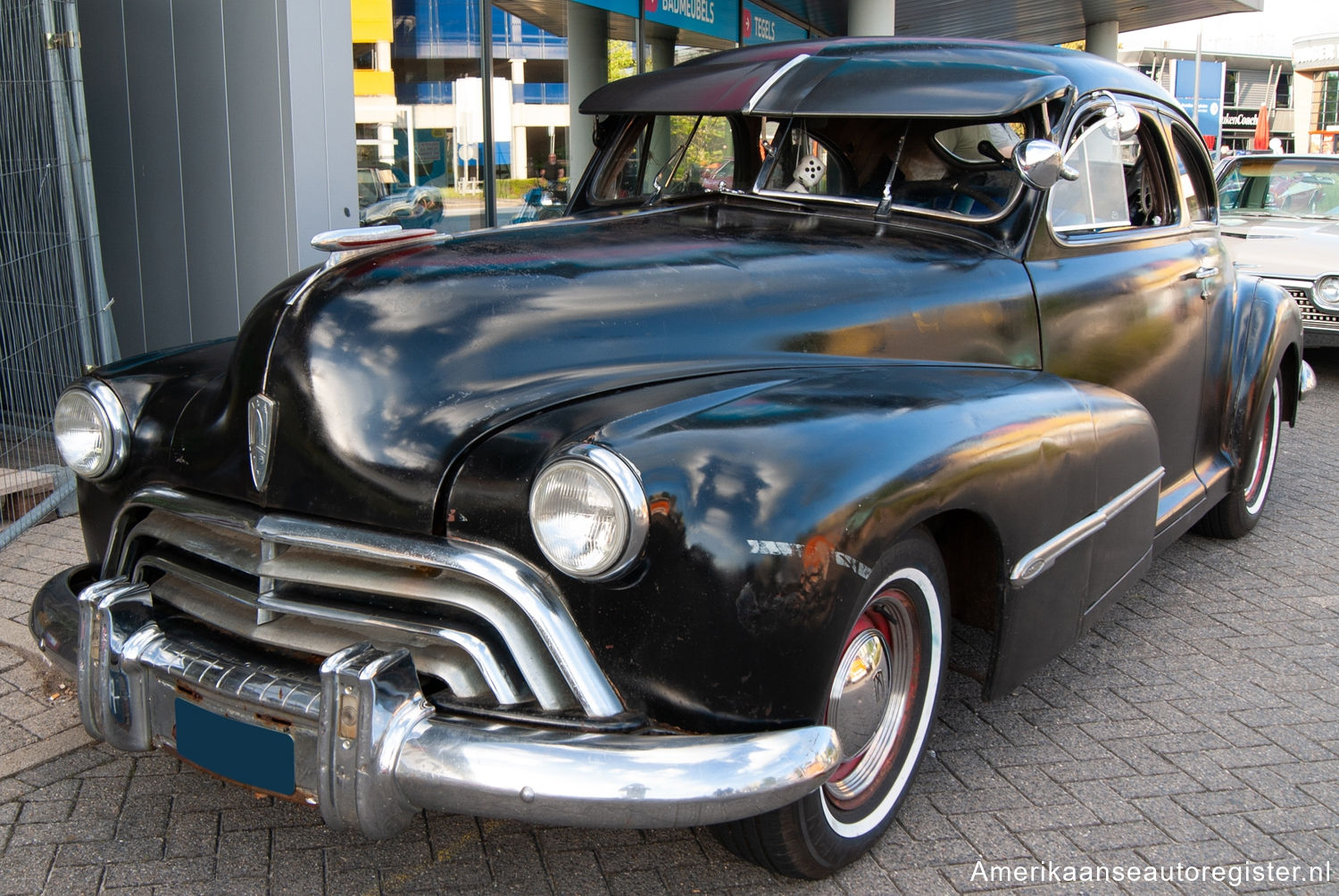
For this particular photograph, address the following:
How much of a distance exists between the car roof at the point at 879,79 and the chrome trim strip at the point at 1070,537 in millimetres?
1047

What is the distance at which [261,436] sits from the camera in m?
2.27

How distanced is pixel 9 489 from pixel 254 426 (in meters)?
2.77

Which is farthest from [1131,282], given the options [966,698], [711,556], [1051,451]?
[711,556]

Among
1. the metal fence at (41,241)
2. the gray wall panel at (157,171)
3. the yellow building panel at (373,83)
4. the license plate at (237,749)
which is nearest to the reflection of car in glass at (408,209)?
the yellow building panel at (373,83)

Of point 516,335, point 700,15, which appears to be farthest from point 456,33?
point 516,335

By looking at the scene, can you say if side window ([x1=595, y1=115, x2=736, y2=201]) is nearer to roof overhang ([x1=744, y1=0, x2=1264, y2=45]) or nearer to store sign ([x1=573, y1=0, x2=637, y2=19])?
store sign ([x1=573, y1=0, x2=637, y2=19])

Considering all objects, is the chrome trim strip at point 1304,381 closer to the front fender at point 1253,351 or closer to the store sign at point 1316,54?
the front fender at point 1253,351

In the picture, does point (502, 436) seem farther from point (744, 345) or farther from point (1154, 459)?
point (1154, 459)

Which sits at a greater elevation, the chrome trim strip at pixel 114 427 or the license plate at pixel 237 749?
the chrome trim strip at pixel 114 427

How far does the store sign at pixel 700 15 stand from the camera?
9812 mm

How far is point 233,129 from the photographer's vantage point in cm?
550

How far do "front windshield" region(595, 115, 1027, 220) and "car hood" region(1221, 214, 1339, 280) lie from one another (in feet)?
19.7

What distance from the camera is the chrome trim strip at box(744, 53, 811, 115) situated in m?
3.31

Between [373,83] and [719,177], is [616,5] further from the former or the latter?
[719,177]
